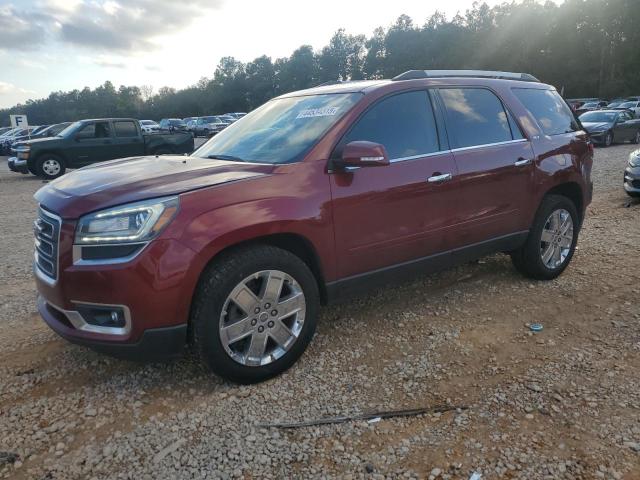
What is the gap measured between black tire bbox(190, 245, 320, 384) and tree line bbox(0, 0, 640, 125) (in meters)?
50.7

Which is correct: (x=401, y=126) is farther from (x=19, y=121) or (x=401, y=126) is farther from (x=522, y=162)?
(x=19, y=121)

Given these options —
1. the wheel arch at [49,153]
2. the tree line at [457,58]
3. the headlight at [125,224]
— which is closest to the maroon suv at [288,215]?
the headlight at [125,224]

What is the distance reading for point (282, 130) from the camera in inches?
142

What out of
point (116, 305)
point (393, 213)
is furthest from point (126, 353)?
point (393, 213)

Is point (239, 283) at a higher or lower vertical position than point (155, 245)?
lower

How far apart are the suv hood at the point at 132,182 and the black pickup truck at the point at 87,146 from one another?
11.5m

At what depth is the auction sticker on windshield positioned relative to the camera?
3.46 metres

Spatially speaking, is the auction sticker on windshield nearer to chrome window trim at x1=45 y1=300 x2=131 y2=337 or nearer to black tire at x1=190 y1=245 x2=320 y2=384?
black tire at x1=190 y1=245 x2=320 y2=384

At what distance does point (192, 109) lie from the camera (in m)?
86.5

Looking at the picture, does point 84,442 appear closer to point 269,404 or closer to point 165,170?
point 269,404

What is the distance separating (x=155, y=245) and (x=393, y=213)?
1.65 meters

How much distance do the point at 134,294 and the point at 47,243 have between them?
2.46 ft

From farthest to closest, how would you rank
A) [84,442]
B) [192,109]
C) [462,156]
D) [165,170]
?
[192,109], [462,156], [165,170], [84,442]

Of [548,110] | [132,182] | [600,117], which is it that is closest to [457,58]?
[600,117]
